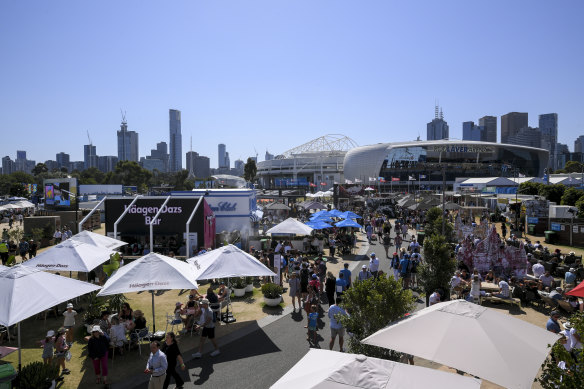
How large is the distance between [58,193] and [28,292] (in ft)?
116

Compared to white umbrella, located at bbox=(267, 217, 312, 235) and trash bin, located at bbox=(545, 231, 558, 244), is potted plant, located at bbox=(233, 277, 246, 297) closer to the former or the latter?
white umbrella, located at bbox=(267, 217, 312, 235)

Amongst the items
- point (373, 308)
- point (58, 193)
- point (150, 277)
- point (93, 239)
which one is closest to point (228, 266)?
point (150, 277)

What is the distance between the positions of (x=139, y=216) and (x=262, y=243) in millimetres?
6555

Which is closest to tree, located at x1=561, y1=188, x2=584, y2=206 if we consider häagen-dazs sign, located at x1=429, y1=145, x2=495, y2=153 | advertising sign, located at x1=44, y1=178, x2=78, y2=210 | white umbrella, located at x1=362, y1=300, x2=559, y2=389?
white umbrella, located at x1=362, y1=300, x2=559, y2=389

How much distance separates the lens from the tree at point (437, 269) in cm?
1141

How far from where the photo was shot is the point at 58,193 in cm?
3762

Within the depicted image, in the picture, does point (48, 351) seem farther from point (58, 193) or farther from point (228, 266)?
point (58, 193)

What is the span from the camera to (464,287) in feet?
40.7

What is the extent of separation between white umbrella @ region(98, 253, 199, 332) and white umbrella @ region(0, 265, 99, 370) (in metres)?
0.77

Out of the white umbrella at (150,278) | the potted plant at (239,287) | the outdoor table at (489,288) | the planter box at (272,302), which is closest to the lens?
the white umbrella at (150,278)

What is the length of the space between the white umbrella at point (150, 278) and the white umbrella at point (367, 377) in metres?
5.24

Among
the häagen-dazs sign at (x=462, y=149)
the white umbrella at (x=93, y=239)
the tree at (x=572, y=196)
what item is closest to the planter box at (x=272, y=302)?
the white umbrella at (x=93, y=239)

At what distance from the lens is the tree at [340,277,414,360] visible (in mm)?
6688

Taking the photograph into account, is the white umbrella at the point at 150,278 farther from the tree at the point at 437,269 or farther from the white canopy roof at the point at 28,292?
the tree at the point at 437,269
